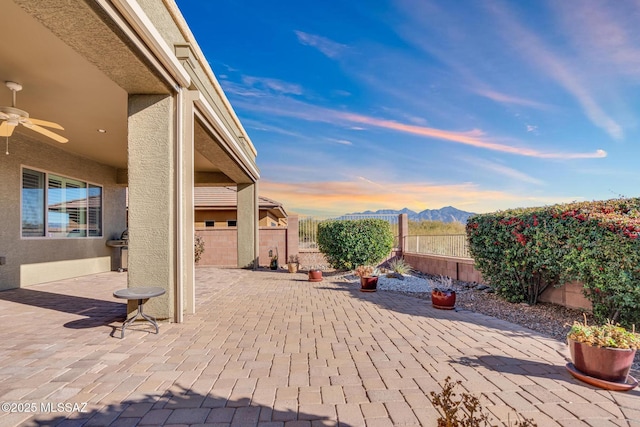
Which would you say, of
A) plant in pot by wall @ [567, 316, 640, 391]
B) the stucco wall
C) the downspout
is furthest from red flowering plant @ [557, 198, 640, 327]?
the stucco wall

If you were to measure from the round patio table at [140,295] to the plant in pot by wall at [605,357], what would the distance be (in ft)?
14.0

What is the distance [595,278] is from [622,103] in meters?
5.11

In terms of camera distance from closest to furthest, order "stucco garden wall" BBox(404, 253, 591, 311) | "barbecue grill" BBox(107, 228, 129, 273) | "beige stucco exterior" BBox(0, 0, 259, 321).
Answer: "beige stucco exterior" BBox(0, 0, 259, 321), "stucco garden wall" BBox(404, 253, 591, 311), "barbecue grill" BBox(107, 228, 129, 273)

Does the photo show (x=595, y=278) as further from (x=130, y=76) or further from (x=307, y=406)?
(x=130, y=76)

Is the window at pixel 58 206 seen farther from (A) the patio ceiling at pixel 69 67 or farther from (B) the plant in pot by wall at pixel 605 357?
(B) the plant in pot by wall at pixel 605 357

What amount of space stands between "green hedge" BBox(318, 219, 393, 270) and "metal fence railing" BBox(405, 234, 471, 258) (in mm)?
1612

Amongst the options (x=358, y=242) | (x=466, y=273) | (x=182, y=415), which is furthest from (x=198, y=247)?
(x=182, y=415)

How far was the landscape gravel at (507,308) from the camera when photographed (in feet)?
14.8

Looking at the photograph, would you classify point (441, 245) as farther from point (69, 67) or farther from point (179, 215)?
point (69, 67)

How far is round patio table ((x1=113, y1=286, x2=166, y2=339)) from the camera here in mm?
3771

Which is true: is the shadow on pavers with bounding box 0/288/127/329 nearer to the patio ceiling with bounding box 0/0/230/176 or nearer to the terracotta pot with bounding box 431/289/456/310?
the patio ceiling with bounding box 0/0/230/176

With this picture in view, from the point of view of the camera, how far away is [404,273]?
975 cm

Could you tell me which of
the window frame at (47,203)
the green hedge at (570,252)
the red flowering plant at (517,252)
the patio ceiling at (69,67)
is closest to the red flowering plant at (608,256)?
the green hedge at (570,252)

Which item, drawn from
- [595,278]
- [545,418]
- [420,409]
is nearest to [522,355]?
[545,418]
